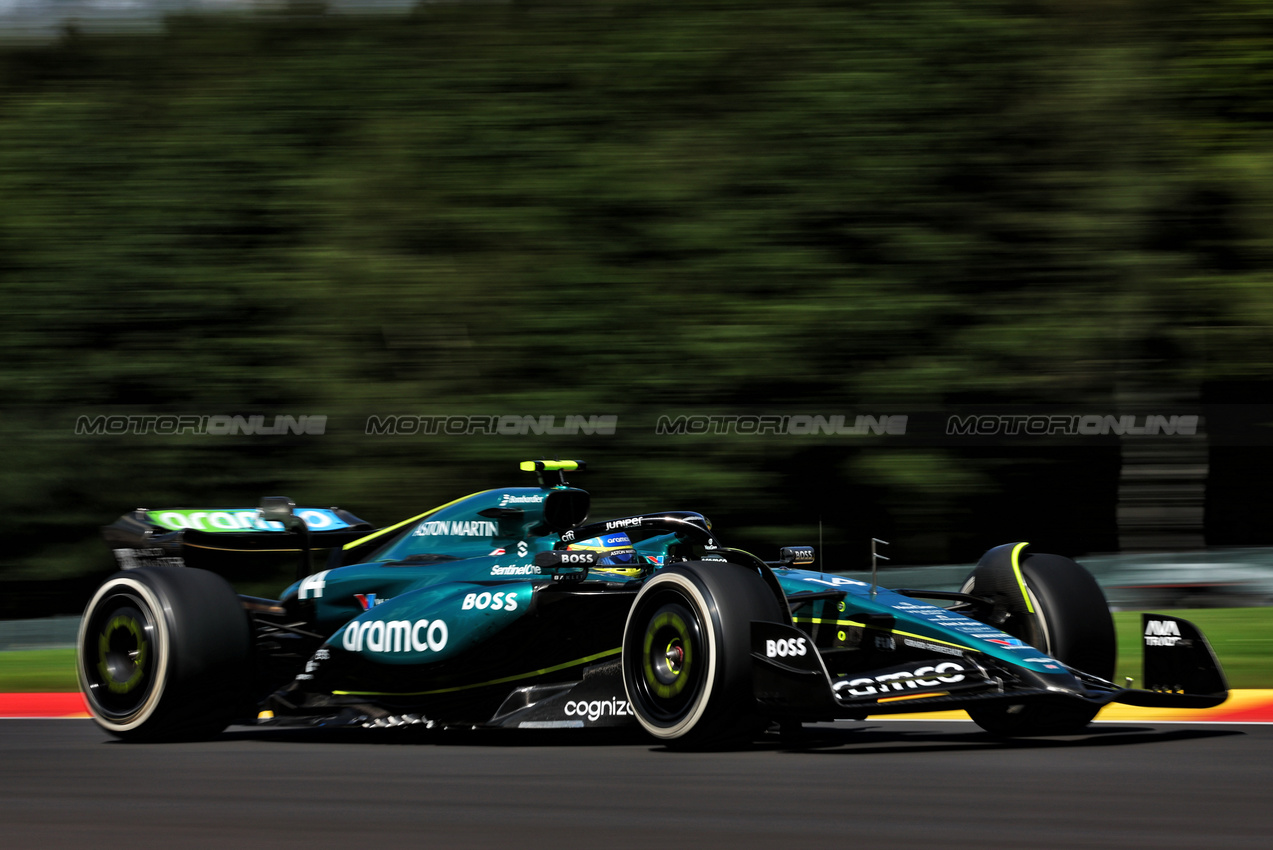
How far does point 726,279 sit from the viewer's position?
15.5 m

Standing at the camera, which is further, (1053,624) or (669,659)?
(1053,624)

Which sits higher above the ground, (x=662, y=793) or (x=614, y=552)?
(x=614, y=552)

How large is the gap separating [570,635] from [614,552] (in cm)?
50

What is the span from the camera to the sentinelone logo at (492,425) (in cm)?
1548

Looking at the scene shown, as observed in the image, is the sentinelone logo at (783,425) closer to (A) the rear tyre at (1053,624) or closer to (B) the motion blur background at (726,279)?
(B) the motion blur background at (726,279)

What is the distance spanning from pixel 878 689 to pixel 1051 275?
1008 cm

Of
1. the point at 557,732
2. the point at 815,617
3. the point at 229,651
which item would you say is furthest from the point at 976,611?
the point at 229,651

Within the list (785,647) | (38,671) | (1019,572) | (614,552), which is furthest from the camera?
(38,671)

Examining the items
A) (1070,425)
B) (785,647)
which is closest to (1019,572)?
(785,647)

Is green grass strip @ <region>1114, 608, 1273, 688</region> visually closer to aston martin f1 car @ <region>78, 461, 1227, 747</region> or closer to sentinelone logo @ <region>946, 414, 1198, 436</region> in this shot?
aston martin f1 car @ <region>78, 461, 1227, 747</region>

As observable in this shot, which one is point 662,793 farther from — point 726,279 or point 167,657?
point 726,279

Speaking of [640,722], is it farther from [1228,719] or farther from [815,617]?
[1228,719]

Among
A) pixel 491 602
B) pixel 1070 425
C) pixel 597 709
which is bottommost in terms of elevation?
pixel 597 709

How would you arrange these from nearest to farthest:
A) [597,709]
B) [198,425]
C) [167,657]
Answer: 1. [597,709]
2. [167,657]
3. [198,425]
